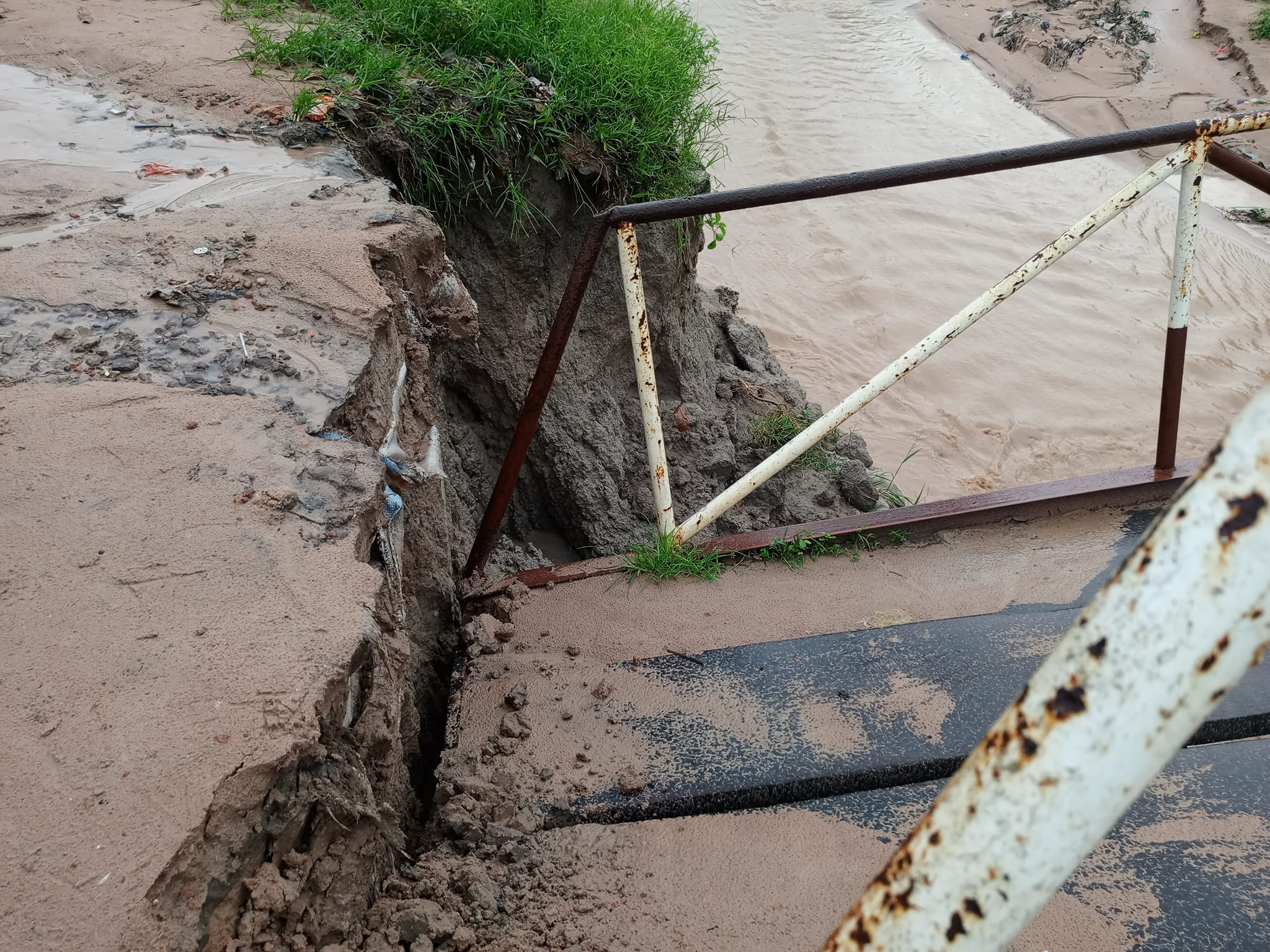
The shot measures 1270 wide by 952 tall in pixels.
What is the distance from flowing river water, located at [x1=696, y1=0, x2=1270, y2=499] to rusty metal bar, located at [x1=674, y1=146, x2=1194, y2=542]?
2603 millimetres

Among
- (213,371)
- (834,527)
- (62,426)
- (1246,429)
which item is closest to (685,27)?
(834,527)

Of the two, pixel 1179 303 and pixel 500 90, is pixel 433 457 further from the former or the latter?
pixel 1179 303

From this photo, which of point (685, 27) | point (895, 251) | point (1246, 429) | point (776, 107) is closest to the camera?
point (1246, 429)

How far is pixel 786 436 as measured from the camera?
3811 millimetres

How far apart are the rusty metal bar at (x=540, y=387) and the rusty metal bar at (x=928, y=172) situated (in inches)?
3.9

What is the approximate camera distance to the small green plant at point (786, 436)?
3774 millimetres

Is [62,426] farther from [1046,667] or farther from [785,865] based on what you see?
[1046,667]

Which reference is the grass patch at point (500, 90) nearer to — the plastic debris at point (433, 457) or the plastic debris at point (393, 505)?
the plastic debris at point (433, 457)

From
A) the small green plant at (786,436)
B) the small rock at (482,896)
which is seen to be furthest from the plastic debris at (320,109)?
the small rock at (482,896)

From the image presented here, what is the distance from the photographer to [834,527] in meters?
2.48

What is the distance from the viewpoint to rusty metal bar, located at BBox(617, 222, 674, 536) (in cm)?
220

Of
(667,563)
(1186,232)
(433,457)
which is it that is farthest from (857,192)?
(433,457)

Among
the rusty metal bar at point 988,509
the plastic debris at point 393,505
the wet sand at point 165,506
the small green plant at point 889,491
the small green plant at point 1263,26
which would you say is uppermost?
the small green plant at point 1263,26

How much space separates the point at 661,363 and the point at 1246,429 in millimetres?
3258
